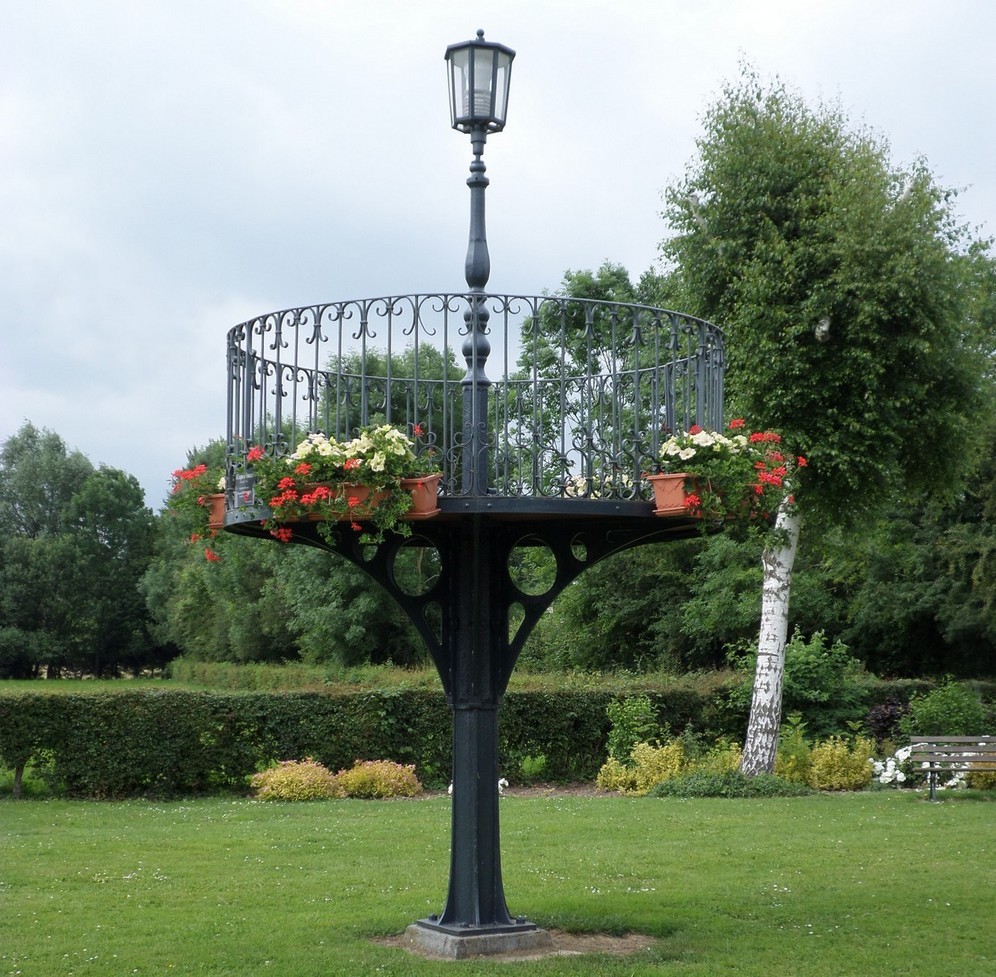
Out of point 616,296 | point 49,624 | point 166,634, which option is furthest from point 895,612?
point 49,624

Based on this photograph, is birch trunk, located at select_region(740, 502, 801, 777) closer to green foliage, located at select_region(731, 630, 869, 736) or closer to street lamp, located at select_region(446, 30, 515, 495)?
green foliage, located at select_region(731, 630, 869, 736)

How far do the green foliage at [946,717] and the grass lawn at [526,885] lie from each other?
430 cm

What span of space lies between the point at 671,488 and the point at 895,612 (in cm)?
2403

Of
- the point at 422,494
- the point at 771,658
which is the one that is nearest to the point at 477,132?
the point at 422,494

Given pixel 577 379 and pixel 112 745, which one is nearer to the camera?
pixel 577 379

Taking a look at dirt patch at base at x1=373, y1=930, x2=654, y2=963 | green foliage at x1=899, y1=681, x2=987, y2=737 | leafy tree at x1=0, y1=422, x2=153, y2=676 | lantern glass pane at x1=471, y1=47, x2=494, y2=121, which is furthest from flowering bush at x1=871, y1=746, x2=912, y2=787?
leafy tree at x1=0, y1=422, x2=153, y2=676

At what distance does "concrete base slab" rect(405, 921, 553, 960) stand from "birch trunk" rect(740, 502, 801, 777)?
10564 millimetres

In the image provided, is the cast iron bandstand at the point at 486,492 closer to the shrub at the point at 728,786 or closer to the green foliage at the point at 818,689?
the shrub at the point at 728,786

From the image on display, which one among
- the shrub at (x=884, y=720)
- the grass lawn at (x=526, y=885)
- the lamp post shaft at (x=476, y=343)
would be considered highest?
the lamp post shaft at (x=476, y=343)

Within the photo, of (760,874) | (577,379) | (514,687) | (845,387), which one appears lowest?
(760,874)

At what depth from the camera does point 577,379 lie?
9414mm

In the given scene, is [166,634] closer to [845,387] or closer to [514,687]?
[514,687]

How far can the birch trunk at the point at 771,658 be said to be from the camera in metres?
18.1

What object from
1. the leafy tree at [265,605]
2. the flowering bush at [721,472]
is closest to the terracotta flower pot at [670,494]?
the flowering bush at [721,472]
